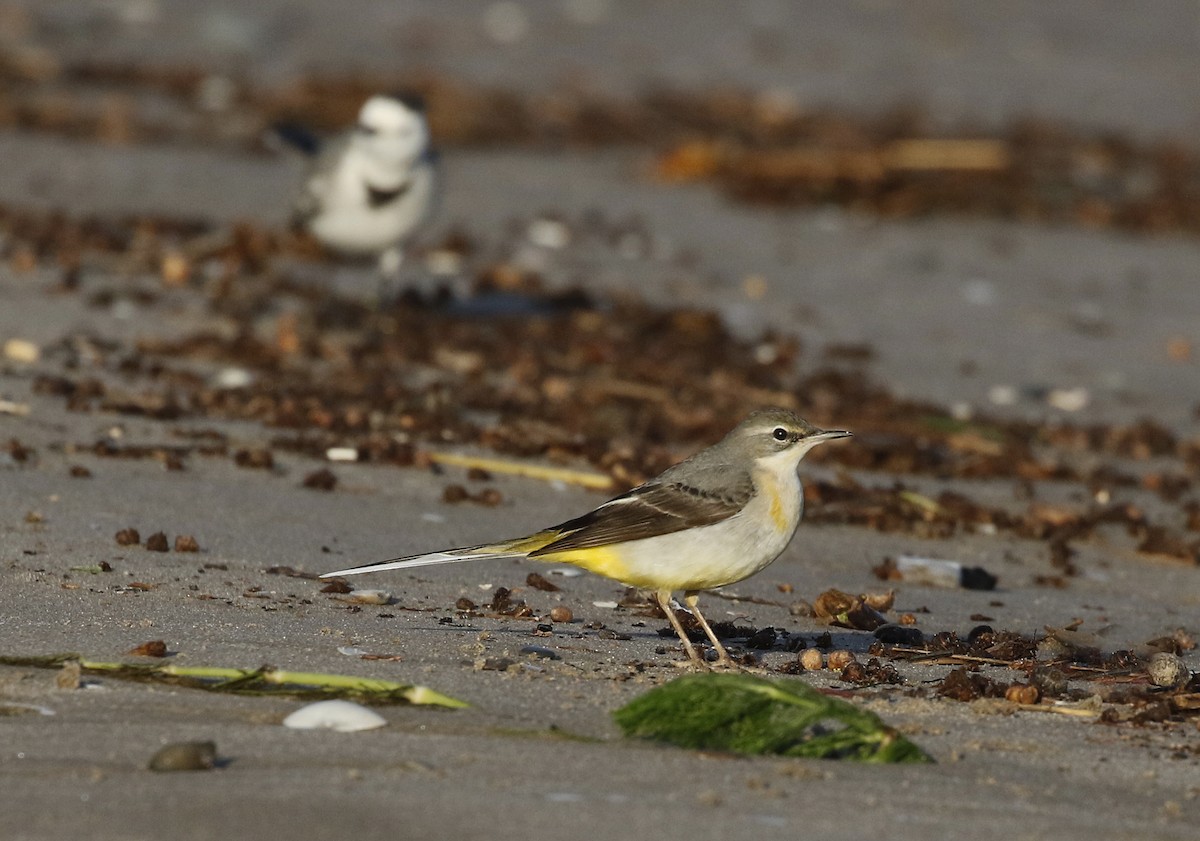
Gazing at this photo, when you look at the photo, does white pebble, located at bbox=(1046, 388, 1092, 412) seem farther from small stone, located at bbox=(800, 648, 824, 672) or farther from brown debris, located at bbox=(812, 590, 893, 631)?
small stone, located at bbox=(800, 648, 824, 672)

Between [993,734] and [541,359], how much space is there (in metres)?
6.20

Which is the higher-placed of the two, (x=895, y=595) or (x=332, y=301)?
(x=332, y=301)

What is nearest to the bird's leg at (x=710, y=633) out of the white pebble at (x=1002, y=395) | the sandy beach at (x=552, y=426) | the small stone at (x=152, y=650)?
the sandy beach at (x=552, y=426)

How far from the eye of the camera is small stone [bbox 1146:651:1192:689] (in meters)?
5.95

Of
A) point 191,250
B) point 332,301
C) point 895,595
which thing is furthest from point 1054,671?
point 191,250

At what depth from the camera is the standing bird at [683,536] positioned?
6.40 m

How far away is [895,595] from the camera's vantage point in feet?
25.1

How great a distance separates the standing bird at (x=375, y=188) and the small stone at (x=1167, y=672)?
744 cm

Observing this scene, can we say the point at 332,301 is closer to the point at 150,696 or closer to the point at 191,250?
the point at 191,250

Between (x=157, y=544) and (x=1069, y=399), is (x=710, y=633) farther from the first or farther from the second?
(x=1069, y=399)

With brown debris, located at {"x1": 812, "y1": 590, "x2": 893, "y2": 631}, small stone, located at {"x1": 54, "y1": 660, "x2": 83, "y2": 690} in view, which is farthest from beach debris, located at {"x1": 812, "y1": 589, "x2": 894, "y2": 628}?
small stone, located at {"x1": 54, "y1": 660, "x2": 83, "y2": 690}

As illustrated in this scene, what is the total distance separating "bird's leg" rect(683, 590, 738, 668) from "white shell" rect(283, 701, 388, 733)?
150 cm

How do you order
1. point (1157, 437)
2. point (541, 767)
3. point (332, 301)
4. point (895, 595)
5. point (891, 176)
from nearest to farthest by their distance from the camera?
point (541, 767), point (895, 595), point (1157, 437), point (332, 301), point (891, 176)

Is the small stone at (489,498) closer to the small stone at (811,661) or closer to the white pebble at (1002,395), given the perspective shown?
the small stone at (811,661)
